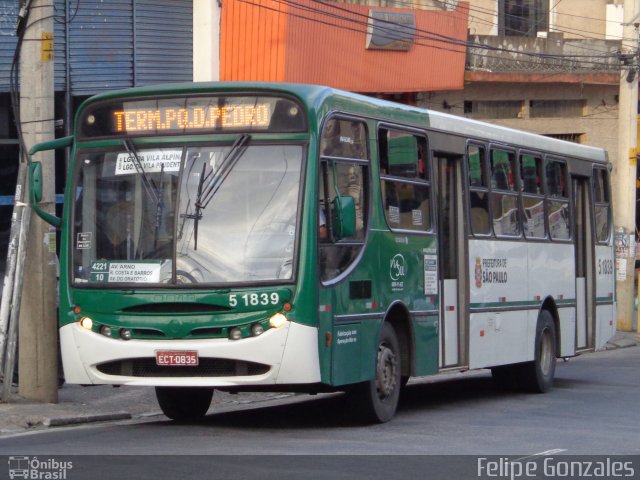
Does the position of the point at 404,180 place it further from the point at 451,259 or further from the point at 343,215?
the point at 343,215

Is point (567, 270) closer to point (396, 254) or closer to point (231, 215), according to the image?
point (396, 254)

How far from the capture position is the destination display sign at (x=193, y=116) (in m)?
10.7

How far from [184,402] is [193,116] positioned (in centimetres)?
300

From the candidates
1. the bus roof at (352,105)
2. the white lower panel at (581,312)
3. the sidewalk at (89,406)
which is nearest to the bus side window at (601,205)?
the white lower panel at (581,312)

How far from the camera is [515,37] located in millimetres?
30578

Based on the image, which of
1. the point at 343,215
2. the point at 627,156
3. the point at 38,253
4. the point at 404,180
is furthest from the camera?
the point at 627,156

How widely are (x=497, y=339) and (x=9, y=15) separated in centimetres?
900

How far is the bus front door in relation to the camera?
43.4 feet

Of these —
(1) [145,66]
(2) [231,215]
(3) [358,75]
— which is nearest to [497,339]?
(2) [231,215]

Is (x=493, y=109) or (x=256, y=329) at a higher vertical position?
(x=493, y=109)

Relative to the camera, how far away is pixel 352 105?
1139cm

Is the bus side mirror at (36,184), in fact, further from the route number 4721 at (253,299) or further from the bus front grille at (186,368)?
the route number 4721 at (253,299)

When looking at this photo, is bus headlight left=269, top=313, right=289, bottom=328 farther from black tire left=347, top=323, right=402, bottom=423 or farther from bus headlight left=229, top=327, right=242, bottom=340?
black tire left=347, top=323, right=402, bottom=423

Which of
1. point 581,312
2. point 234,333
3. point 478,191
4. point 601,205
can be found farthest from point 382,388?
point 601,205
